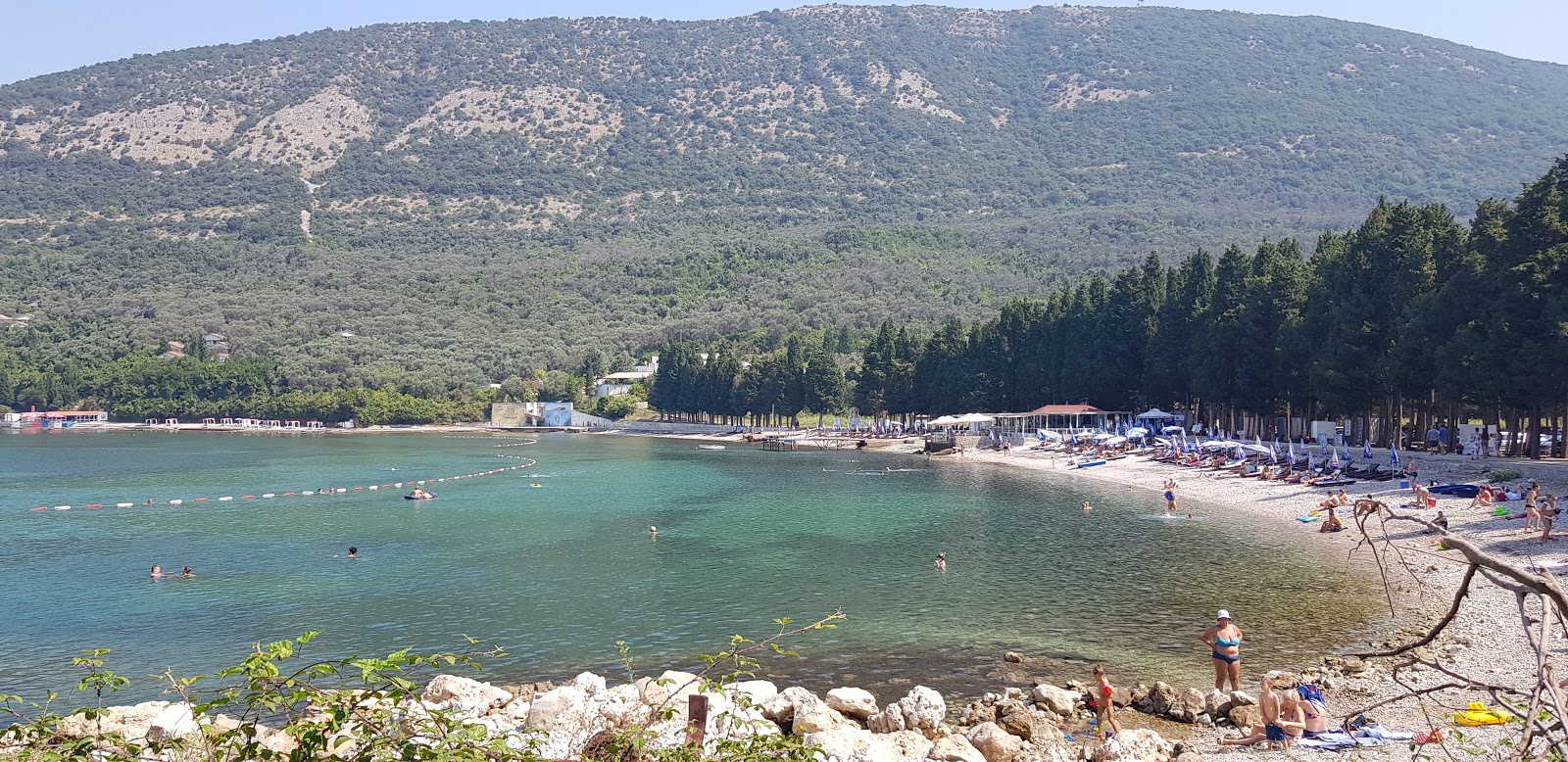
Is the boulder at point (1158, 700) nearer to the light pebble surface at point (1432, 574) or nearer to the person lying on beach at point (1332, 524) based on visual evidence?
the light pebble surface at point (1432, 574)

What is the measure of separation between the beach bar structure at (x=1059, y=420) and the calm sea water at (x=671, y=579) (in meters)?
23.0

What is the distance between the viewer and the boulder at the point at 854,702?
19.5 m

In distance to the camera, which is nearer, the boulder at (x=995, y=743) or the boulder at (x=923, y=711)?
the boulder at (x=995, y=743)

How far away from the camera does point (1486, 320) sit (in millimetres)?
49375

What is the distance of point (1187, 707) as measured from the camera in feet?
64.7

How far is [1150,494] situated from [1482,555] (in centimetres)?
5936

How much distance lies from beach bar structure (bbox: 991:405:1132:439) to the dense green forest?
5.24 feet

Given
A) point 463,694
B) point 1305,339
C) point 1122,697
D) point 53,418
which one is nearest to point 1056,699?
point 1122,697

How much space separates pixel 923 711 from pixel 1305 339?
53857 millimetres

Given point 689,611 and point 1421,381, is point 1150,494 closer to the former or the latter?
point 1421,381

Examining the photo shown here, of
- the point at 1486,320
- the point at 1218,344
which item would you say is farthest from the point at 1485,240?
the point at 1218,344

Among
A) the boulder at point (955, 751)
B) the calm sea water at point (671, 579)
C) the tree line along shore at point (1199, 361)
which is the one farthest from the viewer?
the tree line along shore at point (1199, 361)

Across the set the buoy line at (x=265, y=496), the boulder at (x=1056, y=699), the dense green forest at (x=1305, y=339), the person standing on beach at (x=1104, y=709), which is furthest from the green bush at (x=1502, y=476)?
the buoy line at (x=265, y=496)

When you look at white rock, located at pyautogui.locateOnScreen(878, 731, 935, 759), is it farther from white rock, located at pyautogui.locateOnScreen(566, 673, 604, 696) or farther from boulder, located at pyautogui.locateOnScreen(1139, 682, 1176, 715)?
white rock, located at pyautogui.locateOnScreen(566, 673, 604, 696)
